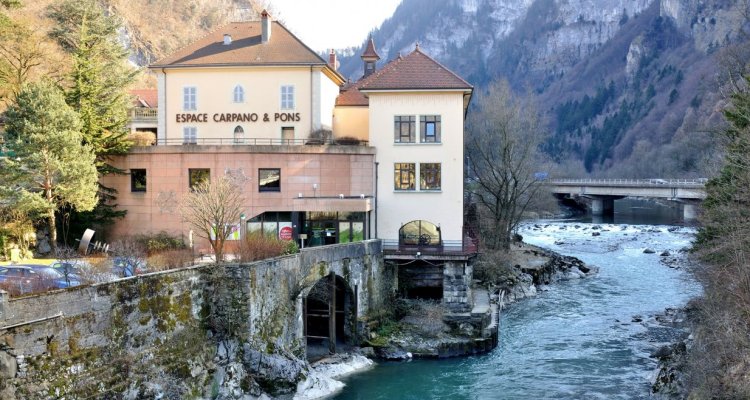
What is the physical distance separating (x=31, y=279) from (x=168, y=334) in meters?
4.60

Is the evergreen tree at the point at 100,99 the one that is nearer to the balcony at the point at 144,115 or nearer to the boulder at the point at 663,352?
the balcony at the point at 144,115

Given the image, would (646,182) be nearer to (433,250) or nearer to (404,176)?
(404,176)

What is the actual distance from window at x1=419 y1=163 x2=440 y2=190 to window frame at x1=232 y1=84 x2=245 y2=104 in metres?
12.1

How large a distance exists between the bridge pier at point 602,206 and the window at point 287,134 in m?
73.6

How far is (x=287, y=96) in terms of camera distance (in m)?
41.8

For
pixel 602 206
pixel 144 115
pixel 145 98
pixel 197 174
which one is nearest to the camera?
pixel 197 174

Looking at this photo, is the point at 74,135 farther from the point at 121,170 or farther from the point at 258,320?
the point at 258,320

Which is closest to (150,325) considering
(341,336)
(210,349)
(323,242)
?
(210,349)

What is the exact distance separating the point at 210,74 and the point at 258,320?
20.7 meters

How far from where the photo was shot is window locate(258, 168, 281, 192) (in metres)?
37.3

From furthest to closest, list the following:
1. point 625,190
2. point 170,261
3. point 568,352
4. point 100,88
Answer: point 625,190, point 100,88, point 568,352, point 170,261

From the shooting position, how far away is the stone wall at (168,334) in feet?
58.8

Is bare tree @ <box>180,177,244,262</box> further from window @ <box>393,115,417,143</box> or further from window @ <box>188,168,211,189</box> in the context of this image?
window @ <box>393,115,417,143</box>

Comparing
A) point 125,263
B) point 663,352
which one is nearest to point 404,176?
point 663,352
